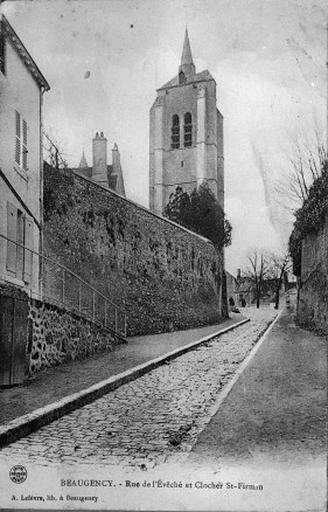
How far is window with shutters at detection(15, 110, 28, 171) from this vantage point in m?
6.28

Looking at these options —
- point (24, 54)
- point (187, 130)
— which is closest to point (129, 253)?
point (187, 130)

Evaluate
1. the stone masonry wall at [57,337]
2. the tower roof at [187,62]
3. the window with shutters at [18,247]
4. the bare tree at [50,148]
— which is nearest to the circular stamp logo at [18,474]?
the tower roof at [187,62]

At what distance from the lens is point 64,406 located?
506 cm

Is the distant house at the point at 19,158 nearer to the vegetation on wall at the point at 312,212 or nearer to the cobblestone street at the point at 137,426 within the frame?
the cobblestone street at the point at 137,426

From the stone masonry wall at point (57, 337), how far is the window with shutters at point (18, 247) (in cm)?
51

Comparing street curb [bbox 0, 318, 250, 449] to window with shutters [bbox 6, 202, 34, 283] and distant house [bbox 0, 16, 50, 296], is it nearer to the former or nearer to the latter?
distant house [bbox 0, 16, 50, 296]

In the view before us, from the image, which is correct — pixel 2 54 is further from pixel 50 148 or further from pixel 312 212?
pixel 312 212

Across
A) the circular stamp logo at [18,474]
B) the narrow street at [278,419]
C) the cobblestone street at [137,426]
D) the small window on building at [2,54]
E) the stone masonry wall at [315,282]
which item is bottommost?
the circular stamp logo at [18,474]

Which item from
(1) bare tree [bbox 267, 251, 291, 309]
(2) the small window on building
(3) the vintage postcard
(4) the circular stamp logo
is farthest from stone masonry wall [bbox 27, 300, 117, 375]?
(4) the circular stamp logo

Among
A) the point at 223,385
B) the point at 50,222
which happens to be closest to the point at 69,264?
the point at 50,222

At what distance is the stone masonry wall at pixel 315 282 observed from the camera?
4078mm

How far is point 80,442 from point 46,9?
10.7 feet

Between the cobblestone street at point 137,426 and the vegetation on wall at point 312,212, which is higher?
the vegetation on wall at point 312,212

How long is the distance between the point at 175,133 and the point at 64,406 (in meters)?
2.66
